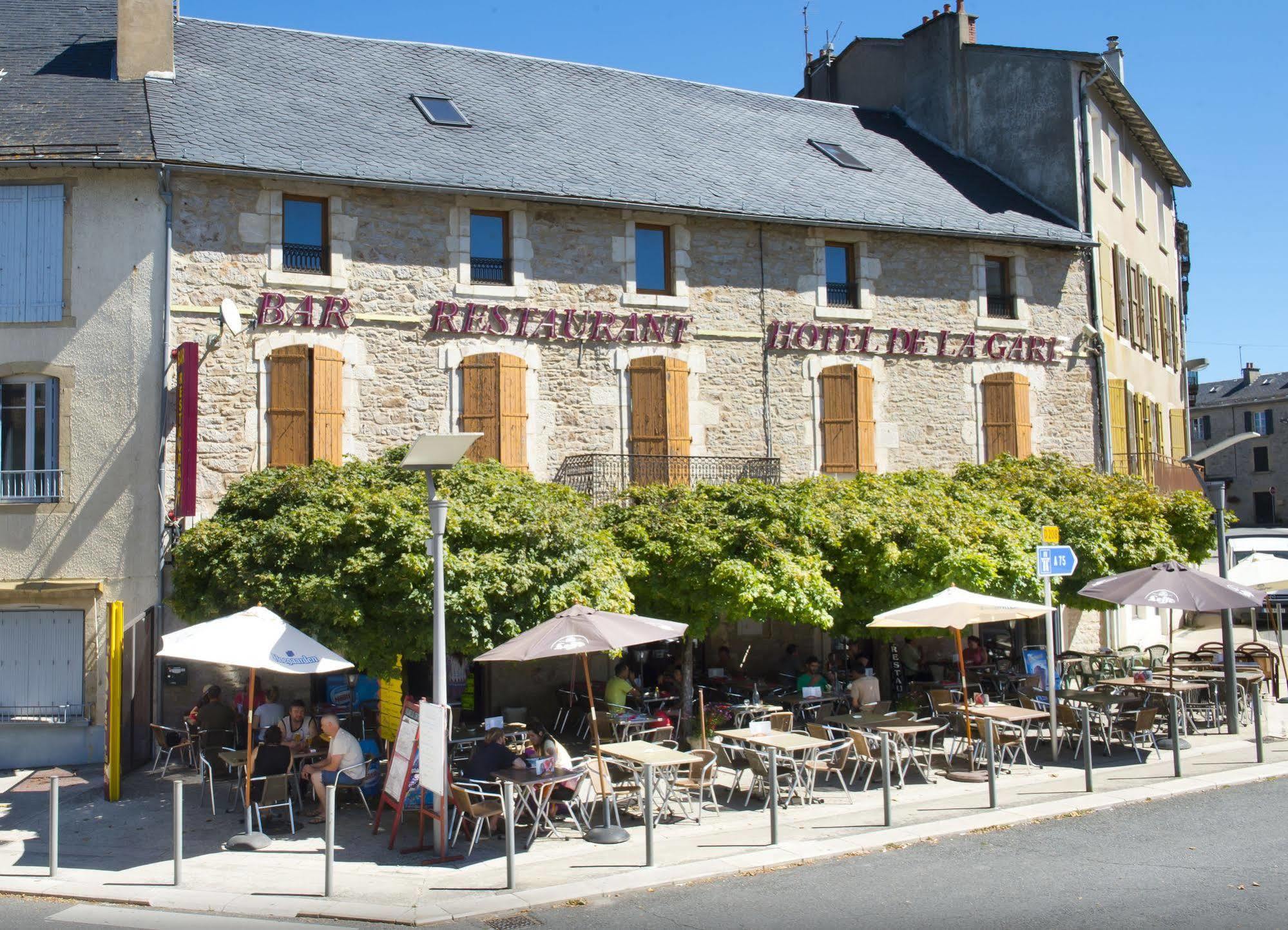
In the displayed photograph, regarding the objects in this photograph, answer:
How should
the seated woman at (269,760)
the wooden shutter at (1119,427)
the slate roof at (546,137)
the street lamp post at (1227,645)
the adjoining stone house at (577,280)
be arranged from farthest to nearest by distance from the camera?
the wooden shutter at (1119,427)
the slate roof at (546,137)
the adjoining stone house at (577,280)
the street lamp post at (1227,645)
the seated woman at (269,760)

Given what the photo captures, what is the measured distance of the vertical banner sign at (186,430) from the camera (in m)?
13.4

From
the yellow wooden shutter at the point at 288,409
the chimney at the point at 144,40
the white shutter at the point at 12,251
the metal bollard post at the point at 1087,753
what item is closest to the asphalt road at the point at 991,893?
the metal bollard post at the point at 1087,753

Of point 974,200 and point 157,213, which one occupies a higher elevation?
point 974,200

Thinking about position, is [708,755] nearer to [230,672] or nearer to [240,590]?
[240,590]

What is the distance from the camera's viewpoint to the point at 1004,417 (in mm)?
18812

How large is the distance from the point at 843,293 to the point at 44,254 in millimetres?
11244

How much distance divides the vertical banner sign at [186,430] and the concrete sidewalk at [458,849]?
328 centimetres

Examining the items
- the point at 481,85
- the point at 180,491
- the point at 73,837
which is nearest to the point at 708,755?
the point at 73,837

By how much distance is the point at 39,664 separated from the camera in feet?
45.0

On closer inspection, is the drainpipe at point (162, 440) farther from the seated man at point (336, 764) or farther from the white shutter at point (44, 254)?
the seated man at point (336, 764)

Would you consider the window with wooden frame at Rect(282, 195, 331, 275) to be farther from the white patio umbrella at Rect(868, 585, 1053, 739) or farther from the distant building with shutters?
the distant building with shutters

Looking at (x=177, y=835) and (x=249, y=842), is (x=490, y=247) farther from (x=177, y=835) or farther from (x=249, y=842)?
(x=177, y=835)

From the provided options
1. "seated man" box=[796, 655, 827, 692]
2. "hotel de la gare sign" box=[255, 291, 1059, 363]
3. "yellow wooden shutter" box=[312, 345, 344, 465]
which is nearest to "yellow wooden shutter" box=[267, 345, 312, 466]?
"yellow wooden shutter" box=[312, 345, 344, 465]

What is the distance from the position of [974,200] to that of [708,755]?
12.8 metres
